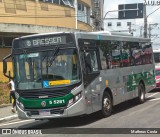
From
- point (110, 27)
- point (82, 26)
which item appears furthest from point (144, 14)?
point (110, 27)

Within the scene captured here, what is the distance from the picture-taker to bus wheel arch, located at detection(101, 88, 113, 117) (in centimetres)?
1464

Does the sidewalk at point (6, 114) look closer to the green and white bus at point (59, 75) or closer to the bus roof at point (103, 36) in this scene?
the green and white bus at point (59, 75)

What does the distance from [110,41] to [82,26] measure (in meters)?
29.5

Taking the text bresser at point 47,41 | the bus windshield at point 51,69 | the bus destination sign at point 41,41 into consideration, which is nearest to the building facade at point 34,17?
the bus destination sign at point 41,41

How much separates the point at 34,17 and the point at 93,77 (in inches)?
941

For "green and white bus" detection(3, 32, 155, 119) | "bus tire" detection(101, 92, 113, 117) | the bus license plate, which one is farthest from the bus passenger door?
the bus license plate

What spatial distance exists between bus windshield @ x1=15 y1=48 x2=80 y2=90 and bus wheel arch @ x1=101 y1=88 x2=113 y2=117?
206 centimetres

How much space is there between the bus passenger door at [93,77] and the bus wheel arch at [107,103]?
1.54 ft

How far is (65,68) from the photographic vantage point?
1297 cm

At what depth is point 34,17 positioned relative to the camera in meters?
37.0

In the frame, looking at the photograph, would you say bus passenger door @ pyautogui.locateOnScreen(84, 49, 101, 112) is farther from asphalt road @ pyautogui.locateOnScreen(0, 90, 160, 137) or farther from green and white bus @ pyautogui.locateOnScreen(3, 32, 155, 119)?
asphalt road @ pyautogui.locateOnScreen(0, 90, 160, 137)

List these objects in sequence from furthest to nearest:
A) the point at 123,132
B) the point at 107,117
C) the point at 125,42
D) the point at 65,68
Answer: the point at 125,42, the point at 107,117, the point at 65,68, the point at 123,132

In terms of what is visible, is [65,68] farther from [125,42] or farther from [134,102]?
[134,102]

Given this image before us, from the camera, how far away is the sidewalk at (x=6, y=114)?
678 inches
